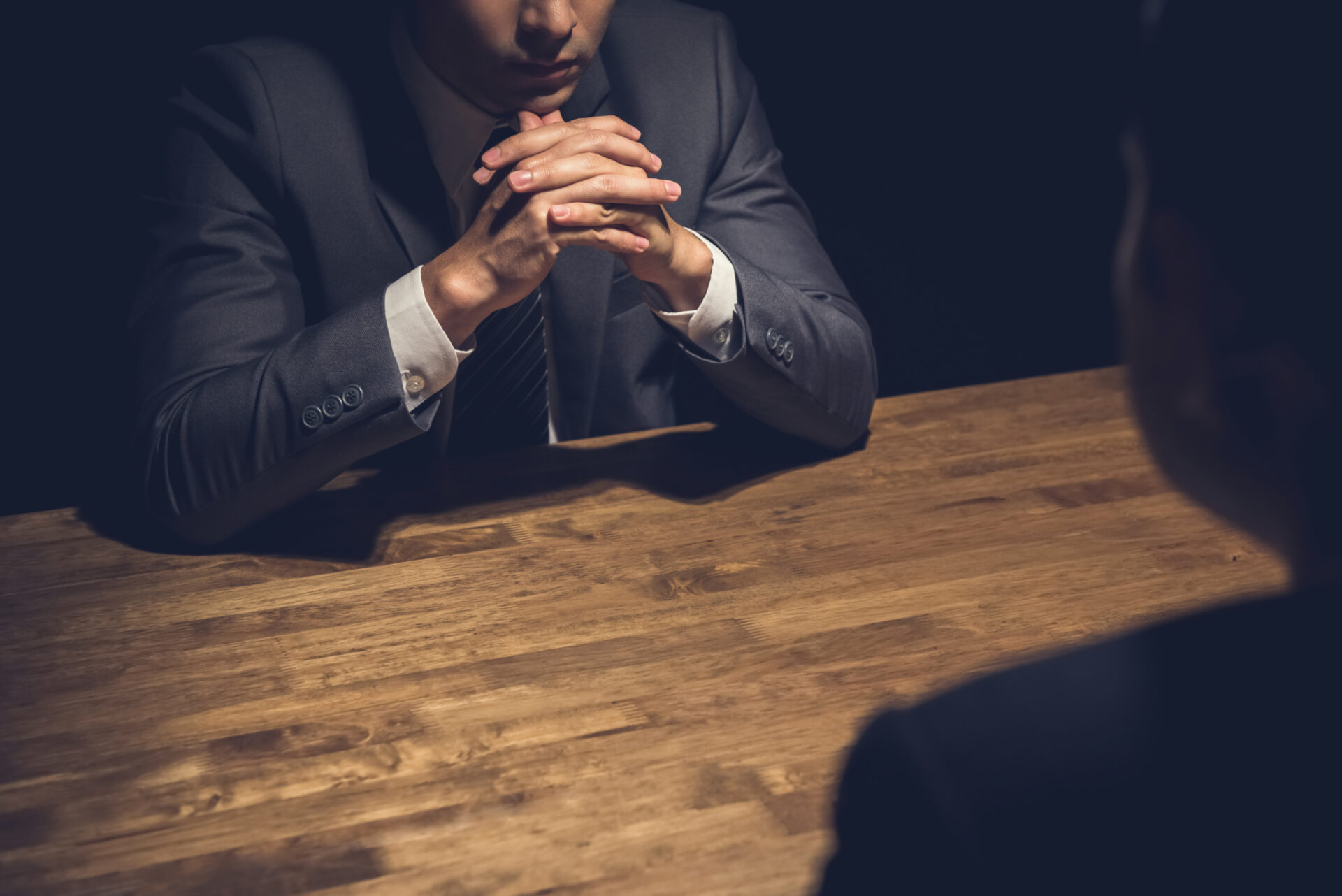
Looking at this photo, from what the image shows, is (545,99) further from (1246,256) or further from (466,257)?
(1246,256)

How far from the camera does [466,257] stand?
4.58 ft

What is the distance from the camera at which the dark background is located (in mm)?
2092

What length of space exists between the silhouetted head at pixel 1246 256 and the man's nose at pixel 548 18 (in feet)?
3.66

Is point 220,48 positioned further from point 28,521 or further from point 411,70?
point 28,521

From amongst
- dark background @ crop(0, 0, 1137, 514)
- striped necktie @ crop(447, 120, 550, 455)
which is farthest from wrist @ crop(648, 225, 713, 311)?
dark background @ crop(0, 0, 1137, 514)

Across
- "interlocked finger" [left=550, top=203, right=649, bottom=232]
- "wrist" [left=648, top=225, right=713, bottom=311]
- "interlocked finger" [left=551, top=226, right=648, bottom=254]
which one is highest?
"interlocked finger" [left=550, top=203, right=649, bottom=232]

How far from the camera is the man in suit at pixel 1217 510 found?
17.8 inches

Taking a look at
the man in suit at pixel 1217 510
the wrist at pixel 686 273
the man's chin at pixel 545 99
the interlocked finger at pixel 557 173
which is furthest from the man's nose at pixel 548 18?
the man in suit at pixel 1217 510

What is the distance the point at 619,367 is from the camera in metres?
1.92

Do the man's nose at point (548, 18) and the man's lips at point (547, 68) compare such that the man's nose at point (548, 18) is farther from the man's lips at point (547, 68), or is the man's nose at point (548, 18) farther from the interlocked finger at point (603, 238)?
the interlocked finger at point (603, 238)

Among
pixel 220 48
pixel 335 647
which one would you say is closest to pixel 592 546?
pixel 335 647

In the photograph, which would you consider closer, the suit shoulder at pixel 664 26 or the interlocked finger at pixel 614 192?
the interlocked finger at pixel 614 192

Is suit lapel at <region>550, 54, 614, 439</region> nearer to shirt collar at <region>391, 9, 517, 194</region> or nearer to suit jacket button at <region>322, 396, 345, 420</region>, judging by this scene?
shirt collar at <region>391, 9, 517, 194</region>

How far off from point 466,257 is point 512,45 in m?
0.35
